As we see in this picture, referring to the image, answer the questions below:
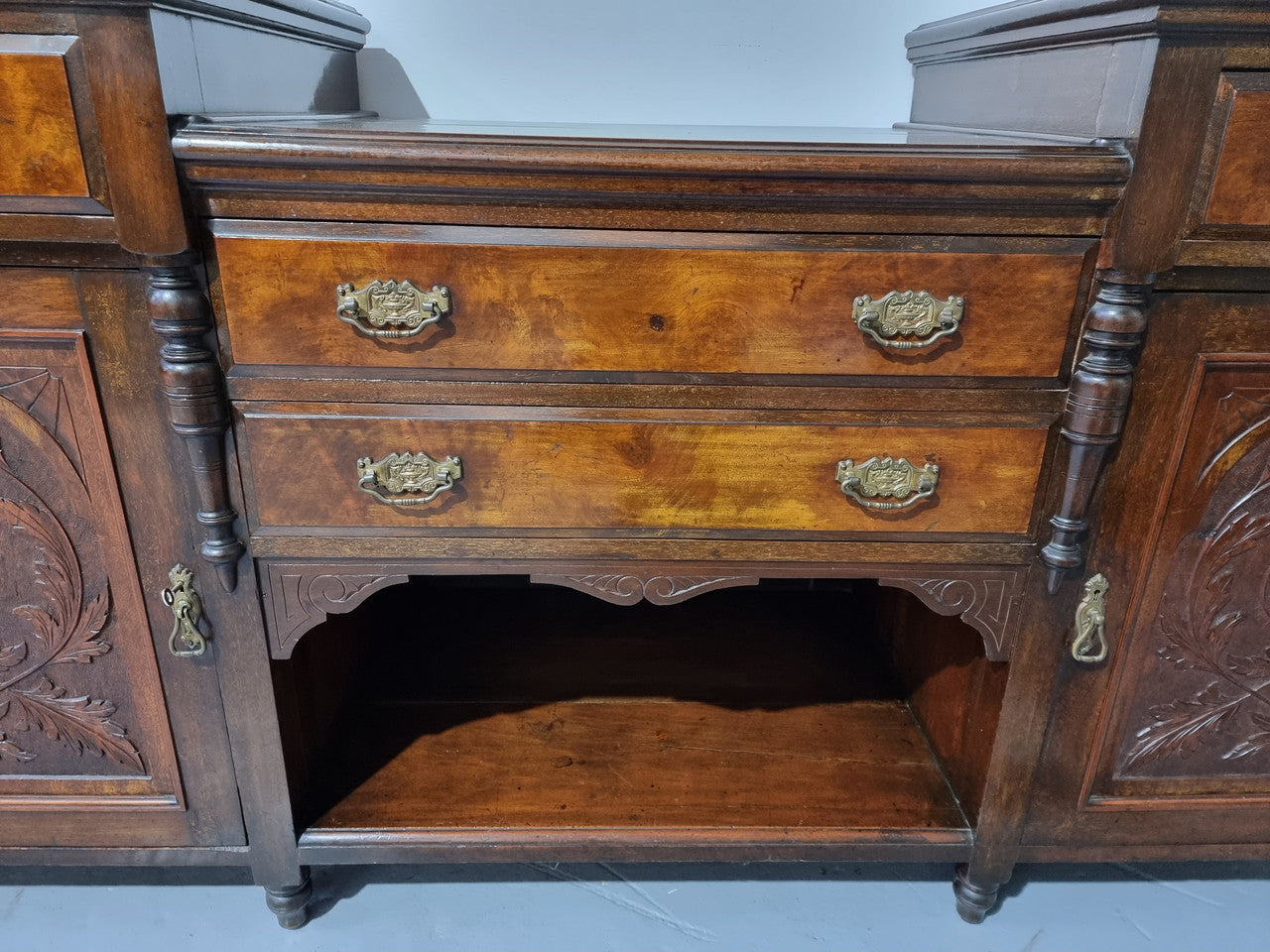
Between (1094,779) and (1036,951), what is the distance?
0.26m

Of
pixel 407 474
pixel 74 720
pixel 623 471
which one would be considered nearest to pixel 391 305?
pixel 407 474

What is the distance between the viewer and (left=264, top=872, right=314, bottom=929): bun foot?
3.54ft

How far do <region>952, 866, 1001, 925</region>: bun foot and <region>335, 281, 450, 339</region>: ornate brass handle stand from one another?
3.31 ft

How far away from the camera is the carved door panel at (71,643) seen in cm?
86

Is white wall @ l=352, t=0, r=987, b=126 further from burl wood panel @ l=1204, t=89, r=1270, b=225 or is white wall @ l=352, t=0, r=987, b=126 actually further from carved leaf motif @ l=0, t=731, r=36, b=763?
carved leaf motif @ l=0, t=731, r=36, b=763

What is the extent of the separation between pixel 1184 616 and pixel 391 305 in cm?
97

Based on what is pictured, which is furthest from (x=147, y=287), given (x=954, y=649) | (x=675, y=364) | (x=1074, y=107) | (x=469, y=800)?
(x=954, y=649)

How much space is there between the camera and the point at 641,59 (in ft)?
4.46

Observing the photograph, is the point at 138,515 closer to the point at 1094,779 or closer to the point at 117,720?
the point at 117,720

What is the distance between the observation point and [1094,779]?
1037 mm

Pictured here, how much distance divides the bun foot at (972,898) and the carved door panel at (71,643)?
0.97m

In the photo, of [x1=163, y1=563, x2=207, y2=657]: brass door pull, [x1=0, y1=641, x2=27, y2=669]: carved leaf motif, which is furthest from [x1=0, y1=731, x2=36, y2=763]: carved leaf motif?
[x1=163, y1=563, x2=207, y2=657]: brass door pull

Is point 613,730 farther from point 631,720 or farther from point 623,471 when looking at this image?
point 623,471

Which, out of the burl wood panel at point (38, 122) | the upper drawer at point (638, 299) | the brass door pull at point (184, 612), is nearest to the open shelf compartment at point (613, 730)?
the brass door pull at point (184, 612)
